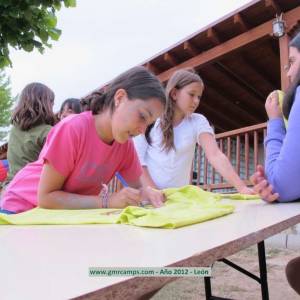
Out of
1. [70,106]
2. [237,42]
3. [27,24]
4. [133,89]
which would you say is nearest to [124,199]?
[133,89]

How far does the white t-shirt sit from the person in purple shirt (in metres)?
0.73

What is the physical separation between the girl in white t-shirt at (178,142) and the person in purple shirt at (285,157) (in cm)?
69

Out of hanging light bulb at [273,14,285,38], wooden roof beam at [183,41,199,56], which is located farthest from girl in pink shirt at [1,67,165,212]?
wooden roof beam at [183,41,199,56]

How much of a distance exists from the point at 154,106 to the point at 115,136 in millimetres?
204

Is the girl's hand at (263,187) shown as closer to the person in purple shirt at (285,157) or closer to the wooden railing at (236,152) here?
the person in purple shirt at (285,157)

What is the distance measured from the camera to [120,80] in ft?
5.37

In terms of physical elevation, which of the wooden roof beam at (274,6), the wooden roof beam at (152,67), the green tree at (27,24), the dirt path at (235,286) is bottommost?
the dirt path at (235,286)

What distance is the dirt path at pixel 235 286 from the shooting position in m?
2.78

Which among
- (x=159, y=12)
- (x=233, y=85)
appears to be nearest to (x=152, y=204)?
(x=233, y=85)

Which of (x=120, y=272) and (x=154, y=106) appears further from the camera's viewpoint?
(x=154, y=106)

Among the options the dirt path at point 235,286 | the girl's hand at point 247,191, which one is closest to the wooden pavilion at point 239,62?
the dirt path at point 235,286

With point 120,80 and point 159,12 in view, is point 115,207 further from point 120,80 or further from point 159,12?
point 159,12

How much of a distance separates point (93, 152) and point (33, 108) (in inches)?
45.3

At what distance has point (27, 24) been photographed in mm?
3191
